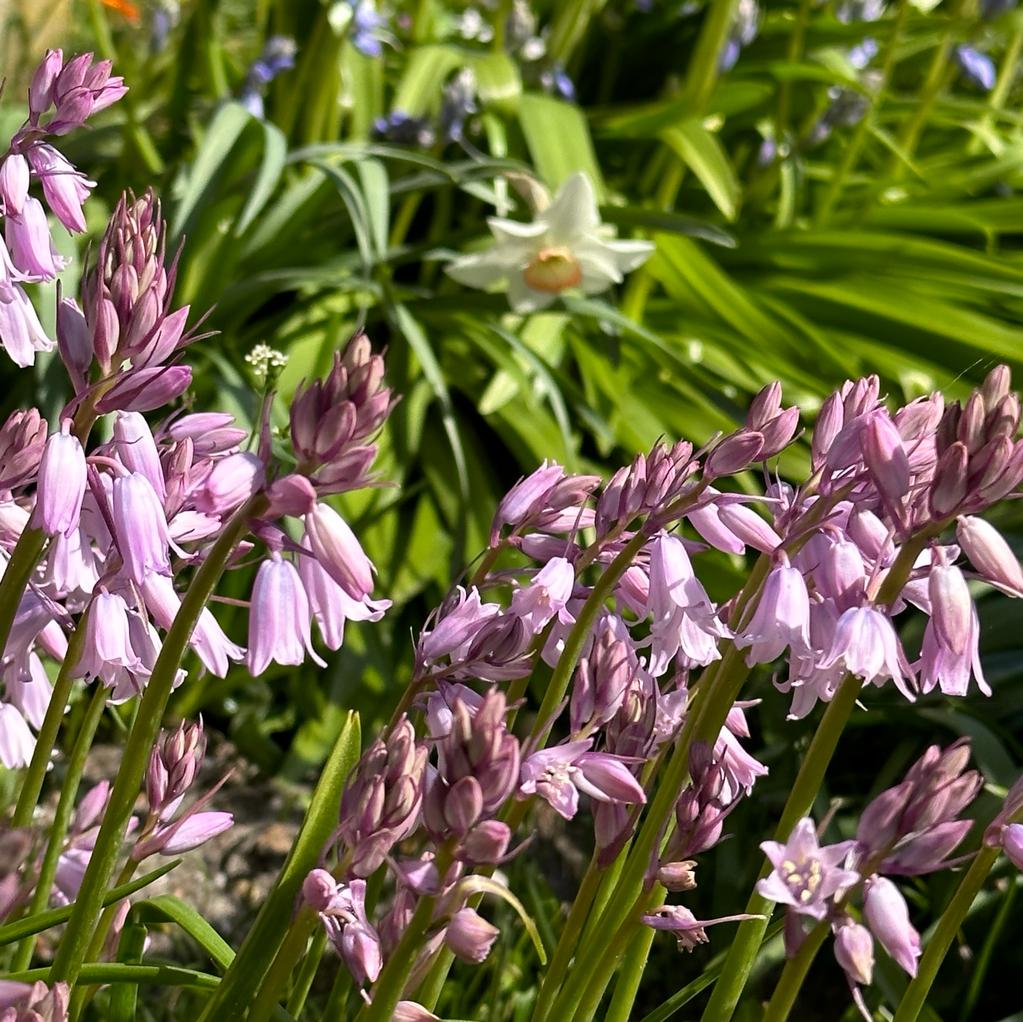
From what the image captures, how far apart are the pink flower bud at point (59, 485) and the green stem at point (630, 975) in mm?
549

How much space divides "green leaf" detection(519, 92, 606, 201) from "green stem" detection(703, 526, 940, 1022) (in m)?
2.92

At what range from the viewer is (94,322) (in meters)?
0.82

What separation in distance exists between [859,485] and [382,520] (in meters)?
2.45

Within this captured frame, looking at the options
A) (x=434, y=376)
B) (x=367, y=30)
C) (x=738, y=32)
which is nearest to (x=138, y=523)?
(x=434, y=376)

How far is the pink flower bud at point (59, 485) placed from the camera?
832 millimetres

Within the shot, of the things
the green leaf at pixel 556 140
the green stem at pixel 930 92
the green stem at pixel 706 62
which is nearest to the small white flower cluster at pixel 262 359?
the green leaf at pixel 556 140

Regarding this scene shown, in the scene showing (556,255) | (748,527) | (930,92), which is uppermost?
(930,92)

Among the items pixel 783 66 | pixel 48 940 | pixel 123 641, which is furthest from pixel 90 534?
pixel 783 66

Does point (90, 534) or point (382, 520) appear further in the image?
point (382, 520)

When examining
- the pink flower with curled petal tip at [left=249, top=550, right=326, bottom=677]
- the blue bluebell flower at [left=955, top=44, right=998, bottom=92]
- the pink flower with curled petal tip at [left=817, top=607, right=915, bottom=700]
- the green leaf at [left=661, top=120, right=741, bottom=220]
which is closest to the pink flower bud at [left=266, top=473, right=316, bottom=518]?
the pink flower with curled petal tip at [left=249, top=550, right=326, bottom=677]

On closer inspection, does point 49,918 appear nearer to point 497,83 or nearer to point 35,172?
point 35,172

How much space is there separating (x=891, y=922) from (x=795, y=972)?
8cm

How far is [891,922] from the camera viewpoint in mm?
829

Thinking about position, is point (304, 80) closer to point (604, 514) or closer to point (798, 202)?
point (798, 202)
